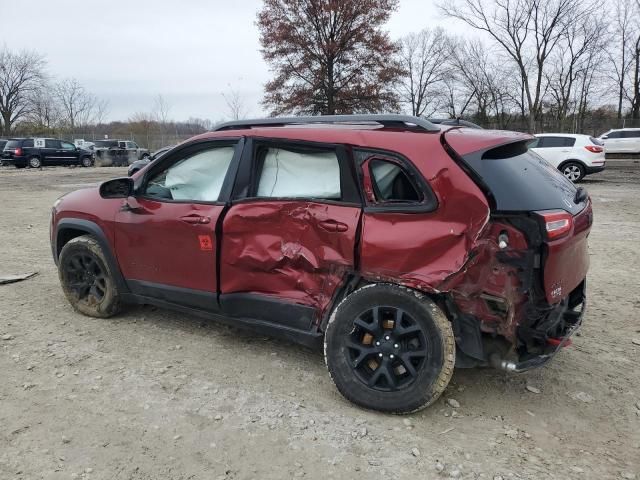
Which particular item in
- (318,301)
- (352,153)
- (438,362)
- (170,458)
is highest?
(352,153)

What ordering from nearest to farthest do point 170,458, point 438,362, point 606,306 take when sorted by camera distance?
point 170,458 < point 438,362 < point 606,306

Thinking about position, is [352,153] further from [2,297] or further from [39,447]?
[2,297]

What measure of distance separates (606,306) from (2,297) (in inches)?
228

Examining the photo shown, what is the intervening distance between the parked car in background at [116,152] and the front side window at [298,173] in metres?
29.9

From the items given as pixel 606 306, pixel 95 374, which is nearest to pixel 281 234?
pixel 95 374

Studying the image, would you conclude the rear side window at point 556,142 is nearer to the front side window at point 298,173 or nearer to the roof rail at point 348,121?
the roof rail at point 348,121

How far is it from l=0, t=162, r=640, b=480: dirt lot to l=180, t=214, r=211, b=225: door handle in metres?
0.98

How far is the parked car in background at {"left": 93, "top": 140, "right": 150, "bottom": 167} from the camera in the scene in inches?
1245

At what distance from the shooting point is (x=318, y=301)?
128 inches

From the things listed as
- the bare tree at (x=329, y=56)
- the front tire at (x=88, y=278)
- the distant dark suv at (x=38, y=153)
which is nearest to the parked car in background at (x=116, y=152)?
the distant dark suv at (x=38, y=153)

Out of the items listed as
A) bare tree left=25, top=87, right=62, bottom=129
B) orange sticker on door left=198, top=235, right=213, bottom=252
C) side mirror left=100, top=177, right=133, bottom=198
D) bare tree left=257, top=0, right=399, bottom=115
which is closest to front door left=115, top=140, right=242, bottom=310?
orange sticker on door left=198, top=235, right=213, bottom=252

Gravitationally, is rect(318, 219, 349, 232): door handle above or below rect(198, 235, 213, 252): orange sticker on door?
above

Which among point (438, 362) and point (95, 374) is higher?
point (438, 362)

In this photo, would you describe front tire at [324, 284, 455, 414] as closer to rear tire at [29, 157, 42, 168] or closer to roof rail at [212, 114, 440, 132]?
roof rail at [212, 114, 440, 132]
